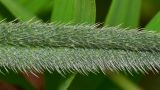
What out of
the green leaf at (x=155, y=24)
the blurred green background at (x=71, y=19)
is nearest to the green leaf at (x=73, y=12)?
the blurred green background at (x=71, y=19)

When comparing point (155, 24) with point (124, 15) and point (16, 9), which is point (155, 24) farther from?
point (16, 9)

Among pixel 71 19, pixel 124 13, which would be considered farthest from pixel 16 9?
pixel 124 13

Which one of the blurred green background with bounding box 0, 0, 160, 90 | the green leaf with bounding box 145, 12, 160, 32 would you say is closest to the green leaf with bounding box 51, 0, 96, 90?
the blurred green background with bounding box 0, 0, 160, 90

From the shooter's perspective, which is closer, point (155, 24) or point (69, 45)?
point (69, 45)

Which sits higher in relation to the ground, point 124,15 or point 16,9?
point 16,9

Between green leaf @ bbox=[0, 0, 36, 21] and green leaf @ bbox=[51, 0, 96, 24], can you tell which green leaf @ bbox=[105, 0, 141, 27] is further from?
green leaf @ bbox=[0, 0, 36, 21]

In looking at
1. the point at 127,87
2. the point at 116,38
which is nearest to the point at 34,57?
the point at 116,38

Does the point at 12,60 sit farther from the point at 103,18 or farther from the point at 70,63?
the point at 103,18
